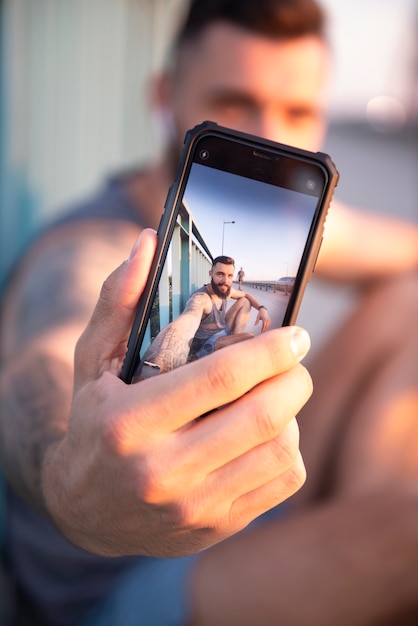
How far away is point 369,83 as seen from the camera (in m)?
1.85

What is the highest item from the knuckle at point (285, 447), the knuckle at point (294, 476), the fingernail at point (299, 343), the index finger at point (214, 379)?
the fingernail at point (299, 343)

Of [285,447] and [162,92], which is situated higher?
[162,92]

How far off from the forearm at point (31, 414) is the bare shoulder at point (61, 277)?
0.05 meters

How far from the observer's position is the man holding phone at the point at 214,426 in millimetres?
337

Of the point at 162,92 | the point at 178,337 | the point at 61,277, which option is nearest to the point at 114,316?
the point at 178,337

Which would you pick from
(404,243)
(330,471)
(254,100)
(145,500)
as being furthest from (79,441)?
(404,243)

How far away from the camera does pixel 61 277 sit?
2.34 ft

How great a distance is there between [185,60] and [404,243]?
698 mm

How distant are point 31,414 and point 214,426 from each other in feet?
0.83

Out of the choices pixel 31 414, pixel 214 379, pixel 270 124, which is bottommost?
pixel 31 414

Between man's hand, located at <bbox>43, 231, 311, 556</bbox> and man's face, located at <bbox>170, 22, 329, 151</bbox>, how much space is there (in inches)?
20.7

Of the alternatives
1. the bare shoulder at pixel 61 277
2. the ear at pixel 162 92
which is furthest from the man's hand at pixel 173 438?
the ear at pixel 162 92

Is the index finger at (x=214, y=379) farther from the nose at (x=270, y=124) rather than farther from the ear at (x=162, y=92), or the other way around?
the ear at (x=162, y=92)

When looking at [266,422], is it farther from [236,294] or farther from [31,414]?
[31,414]
